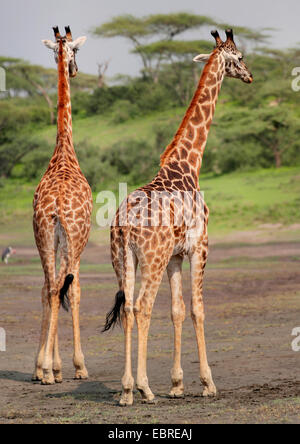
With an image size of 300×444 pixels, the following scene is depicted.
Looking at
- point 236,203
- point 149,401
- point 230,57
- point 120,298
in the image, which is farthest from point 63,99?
point 236,203

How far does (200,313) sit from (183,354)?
Answer: 2.08 meters

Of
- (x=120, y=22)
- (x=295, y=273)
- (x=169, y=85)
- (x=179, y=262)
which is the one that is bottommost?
(x=295, y=273)

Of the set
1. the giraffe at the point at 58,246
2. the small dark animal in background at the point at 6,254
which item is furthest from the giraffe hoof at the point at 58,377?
the small dark animal in background at the point at 6,254

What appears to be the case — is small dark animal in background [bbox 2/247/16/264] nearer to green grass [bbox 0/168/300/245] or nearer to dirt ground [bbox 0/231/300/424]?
dirt ground [bbox 0/231/300/424]

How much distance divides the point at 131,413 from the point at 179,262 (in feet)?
5.24

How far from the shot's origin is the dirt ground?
21.2 feet

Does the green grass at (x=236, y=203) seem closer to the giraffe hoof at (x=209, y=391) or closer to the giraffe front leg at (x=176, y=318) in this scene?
the giraffe front leg at (x=176, y=318)

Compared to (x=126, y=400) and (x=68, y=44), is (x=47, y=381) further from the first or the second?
(x=68, y=44)

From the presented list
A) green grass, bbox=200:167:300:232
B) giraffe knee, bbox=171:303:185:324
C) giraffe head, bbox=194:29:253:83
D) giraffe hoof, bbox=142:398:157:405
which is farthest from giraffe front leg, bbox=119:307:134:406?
green grass, bbox=200:167:300:232

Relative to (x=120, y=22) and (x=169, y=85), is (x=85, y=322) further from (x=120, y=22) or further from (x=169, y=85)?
(x=120, y=22)

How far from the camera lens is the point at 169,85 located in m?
45.0

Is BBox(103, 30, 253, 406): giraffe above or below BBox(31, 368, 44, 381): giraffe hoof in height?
above

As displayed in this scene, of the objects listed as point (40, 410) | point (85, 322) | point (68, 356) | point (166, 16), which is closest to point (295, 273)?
point (85, 322)
